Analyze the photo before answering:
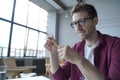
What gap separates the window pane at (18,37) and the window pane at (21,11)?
29 centimetres

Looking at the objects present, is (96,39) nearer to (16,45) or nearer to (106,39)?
(106,39)

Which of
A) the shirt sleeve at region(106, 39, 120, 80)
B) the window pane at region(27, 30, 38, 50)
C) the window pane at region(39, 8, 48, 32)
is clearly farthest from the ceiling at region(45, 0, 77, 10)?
the shirt sleeve at region(106, 39, 120, 80)

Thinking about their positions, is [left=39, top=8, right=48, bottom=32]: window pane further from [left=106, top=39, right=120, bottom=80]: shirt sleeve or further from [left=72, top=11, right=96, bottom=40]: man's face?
[left=106, top=39, right=120, bottom=80]: shirt sleeve

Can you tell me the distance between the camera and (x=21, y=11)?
270 inches

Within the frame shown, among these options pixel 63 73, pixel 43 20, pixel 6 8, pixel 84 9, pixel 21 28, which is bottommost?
pixel 63 73

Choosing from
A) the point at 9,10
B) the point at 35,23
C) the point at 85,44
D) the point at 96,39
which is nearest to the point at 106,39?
the point at 96,39

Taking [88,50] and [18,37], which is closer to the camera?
[88,50]

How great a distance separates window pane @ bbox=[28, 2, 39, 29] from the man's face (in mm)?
6455

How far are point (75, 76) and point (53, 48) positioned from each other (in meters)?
0.25

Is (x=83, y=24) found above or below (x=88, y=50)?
above

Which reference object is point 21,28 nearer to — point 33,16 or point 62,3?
point 33,16

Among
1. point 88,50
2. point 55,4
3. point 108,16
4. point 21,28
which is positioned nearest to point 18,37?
point 21,28

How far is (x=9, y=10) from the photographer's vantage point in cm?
619

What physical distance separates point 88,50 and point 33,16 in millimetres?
6818
